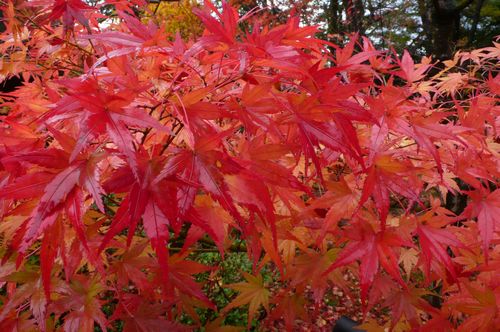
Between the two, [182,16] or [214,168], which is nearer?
[214,168]

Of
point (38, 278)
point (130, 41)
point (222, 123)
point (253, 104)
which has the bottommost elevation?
point (38, 278)

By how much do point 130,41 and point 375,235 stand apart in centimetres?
77

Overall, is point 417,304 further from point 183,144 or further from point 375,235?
point 183,144

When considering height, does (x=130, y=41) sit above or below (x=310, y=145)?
above

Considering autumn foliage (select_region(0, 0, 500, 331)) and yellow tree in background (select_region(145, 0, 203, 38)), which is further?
yellow tree in background (select_region(145, 0, 203, 38))

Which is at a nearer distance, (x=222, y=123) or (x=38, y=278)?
(x=38, y=278)

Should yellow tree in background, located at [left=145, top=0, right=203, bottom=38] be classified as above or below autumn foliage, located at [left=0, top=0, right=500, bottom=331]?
above

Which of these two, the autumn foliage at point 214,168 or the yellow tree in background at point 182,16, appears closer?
the autumn foliage at point 214,168

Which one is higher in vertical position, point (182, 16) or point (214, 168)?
point (182, 16)

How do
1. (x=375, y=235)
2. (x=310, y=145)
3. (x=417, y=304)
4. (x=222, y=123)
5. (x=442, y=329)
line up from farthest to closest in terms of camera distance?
Result: (x=222, y=123) < (x=417, y=304) < (x=442, y=329) < (x=375, y=235) < (x=310, y=145)

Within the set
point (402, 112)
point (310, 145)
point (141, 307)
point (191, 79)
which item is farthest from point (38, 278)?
point (402, 112)

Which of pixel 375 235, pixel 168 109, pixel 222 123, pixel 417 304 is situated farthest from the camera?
pixel 222 123

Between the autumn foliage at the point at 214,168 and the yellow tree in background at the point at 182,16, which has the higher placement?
the yellow tree in background at the point at 182,16

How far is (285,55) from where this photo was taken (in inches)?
32.9
